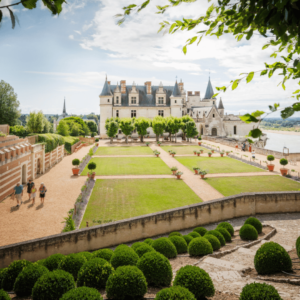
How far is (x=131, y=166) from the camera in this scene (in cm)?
2702

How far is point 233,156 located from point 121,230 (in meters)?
25.8

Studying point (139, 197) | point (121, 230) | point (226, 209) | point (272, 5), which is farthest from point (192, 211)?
point (272, 5)

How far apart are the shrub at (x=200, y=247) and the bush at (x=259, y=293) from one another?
4.58 metres

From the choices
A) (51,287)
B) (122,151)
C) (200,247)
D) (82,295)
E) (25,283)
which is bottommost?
(200,247)

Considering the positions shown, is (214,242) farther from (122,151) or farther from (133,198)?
(122,151)

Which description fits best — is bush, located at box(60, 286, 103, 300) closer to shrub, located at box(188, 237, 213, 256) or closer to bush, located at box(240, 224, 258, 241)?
shrub, located at box(188, 237, 213, 256)

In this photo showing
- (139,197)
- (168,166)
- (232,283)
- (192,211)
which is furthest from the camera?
(168,166)

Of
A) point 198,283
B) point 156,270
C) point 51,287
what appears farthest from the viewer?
point 156,270

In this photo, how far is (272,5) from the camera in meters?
2.70

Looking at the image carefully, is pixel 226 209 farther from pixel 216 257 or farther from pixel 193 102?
pixel 193 102

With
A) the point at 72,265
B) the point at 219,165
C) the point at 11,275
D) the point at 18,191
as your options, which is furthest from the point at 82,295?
the point at 219,165

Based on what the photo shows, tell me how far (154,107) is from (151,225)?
173ft

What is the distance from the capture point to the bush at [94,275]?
523 cm

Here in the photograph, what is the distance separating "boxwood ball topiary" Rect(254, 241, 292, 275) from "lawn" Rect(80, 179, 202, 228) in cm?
804
